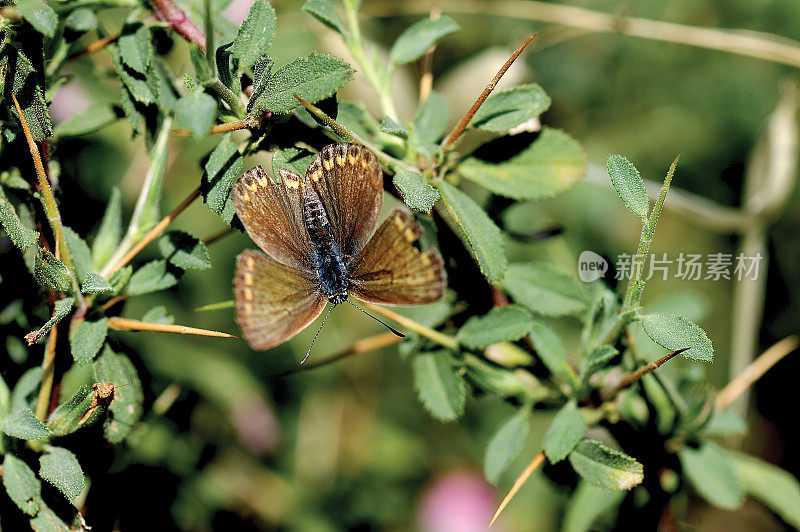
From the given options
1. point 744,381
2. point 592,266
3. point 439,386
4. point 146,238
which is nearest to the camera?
point 146,238

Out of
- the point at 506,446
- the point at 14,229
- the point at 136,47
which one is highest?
the point at 136,47

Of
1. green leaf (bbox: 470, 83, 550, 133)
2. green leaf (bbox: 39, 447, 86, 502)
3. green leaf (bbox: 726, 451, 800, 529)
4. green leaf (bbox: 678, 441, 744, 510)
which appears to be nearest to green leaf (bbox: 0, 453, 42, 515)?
green leaf (bbox: 39, 447, 86, 502)

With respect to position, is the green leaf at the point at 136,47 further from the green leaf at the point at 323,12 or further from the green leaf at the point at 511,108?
the green leaf at the point at 511,108

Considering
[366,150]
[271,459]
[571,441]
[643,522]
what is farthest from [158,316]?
[271,459]

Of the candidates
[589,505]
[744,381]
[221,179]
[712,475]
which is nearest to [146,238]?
[221,179]

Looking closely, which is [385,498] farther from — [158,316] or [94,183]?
[158,316]

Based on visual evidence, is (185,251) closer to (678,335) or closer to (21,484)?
(21,484)

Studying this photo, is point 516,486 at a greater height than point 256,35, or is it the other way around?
point 256,35
